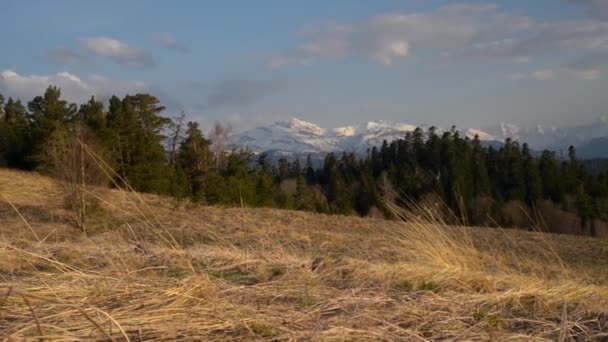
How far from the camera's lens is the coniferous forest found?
22.6 metres

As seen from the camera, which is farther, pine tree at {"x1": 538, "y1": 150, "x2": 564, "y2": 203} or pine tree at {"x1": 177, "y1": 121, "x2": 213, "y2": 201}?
pine tree at {"x1": 538, "y1": 150, "x2": 564, "y2": 203}

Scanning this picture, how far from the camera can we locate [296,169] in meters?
60.7

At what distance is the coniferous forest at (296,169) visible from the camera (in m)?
22.6

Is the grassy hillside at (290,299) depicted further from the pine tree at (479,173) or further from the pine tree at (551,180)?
the pine tree at (551,180)

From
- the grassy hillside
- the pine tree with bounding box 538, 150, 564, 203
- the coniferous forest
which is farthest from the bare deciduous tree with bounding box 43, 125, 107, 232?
the pine tree with bounding box 538, 150, 564, 203

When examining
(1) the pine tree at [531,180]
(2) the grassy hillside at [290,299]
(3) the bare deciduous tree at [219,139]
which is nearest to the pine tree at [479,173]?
(1) the pine tree at [531,180]

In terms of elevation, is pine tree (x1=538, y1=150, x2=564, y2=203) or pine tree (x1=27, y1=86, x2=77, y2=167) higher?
pine tree (x1=27, y1=86, x2=77, y2=167)

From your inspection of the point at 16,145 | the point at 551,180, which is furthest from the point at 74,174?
the point at 551,180

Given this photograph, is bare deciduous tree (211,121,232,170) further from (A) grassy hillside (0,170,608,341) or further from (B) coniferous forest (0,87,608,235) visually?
(A) grassy hillside (0,170,608,341)

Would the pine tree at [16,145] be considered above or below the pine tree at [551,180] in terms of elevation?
above

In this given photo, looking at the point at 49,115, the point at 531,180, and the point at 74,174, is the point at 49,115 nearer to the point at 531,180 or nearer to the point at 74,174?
the point at 74,174

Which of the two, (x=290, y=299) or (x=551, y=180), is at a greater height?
(x=290, y=299)

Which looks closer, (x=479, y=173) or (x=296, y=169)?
(x=479, y=173)

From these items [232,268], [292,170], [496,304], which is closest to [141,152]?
[232,268]
